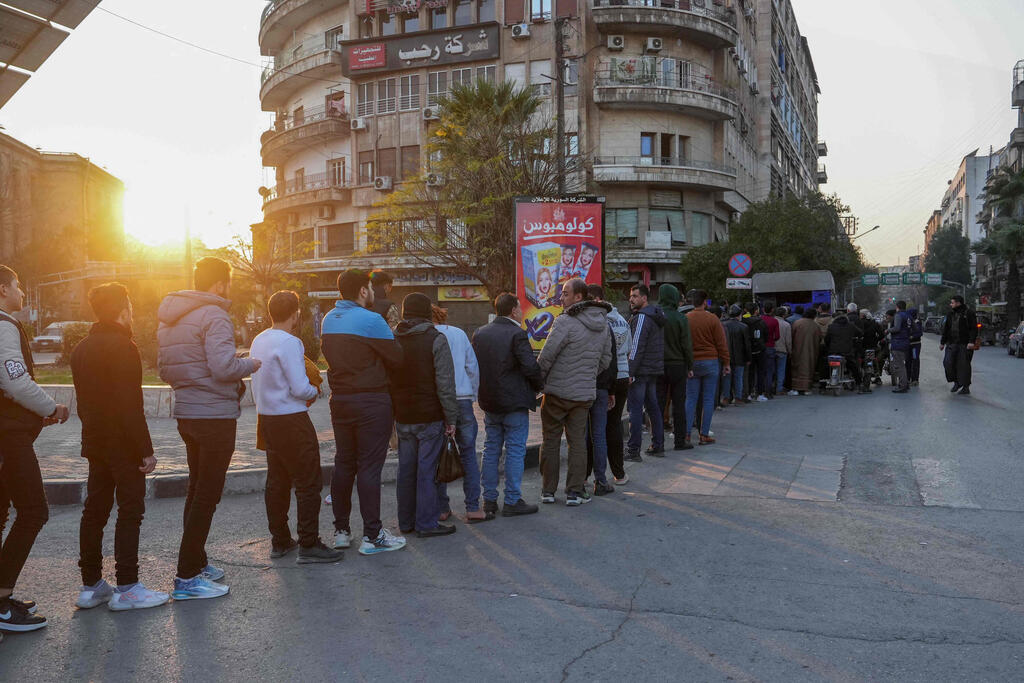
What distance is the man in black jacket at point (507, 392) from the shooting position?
21.4ft

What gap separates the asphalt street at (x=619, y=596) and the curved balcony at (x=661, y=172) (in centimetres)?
3124

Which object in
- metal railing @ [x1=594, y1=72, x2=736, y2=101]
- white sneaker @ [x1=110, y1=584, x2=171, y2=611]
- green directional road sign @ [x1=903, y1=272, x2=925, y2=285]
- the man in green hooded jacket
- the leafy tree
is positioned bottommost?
white sneaker @ [x1=110, y1=584, x2=171, y2=611]

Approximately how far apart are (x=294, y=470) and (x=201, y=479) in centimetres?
66

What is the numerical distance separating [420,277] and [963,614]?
3895 cm

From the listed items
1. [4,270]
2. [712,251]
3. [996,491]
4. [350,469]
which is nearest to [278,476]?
[350,469]

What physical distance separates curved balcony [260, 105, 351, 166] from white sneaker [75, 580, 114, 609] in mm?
40704

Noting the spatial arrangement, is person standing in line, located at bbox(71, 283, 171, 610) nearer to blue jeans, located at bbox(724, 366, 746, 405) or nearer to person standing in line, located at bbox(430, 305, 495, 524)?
person standing in line, located at bbox(430, 305, 495, 524)

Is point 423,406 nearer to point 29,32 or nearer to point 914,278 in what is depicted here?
point 29,32

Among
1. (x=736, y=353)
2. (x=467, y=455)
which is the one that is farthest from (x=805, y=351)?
(x=467, y=455)

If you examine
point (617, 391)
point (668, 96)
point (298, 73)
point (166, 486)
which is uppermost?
point (298, 73)

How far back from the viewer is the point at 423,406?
600 centimetres

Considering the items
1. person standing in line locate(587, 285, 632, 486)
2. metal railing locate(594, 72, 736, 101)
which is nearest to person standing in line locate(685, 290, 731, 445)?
person standing in line locate(587, 285, 632, 486)

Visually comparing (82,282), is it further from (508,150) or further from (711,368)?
(711,368)

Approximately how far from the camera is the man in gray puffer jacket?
6.86 m
